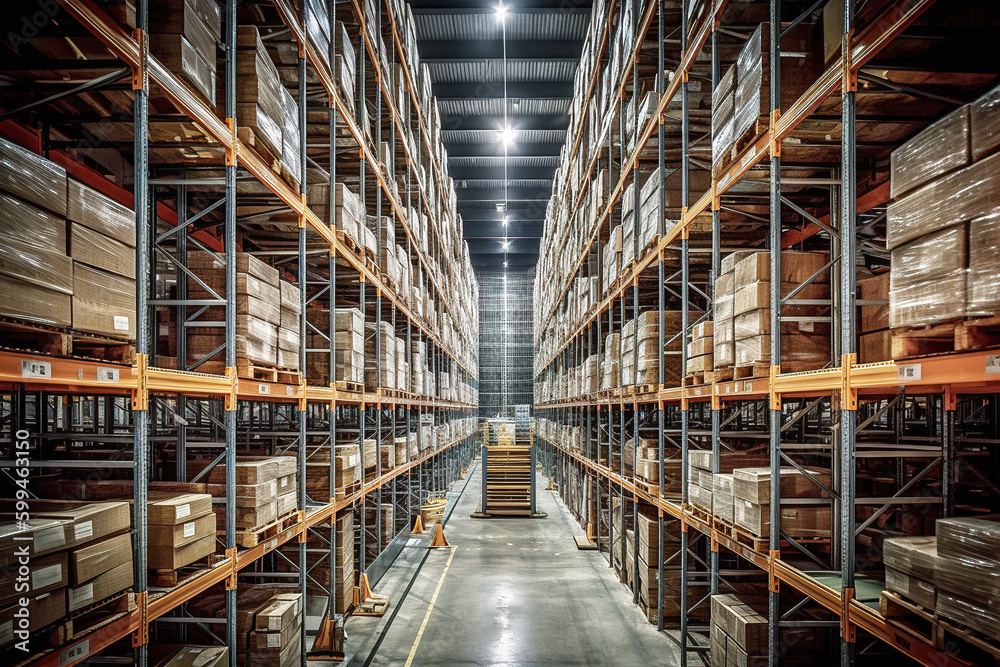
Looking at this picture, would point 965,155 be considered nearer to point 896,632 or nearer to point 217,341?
point 896,632

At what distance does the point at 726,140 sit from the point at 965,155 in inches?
119

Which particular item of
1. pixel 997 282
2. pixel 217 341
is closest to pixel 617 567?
pixel 217 341

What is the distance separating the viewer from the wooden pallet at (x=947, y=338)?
285 centimetres

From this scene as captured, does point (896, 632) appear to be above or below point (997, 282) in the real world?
below

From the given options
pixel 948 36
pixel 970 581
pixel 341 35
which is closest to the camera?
pixel 970 581

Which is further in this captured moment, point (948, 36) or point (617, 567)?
Result: point (617, 567)

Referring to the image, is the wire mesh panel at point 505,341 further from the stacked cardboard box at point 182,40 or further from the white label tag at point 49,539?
the white label tag at point 49,539

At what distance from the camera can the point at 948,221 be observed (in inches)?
117

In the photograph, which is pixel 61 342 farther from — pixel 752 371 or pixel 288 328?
pixel 752 371

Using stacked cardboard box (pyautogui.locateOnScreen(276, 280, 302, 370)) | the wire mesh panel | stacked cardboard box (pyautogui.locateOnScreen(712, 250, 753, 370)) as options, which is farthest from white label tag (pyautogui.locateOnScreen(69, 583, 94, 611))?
the wire mesh panel

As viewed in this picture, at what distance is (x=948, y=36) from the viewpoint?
3656 mm

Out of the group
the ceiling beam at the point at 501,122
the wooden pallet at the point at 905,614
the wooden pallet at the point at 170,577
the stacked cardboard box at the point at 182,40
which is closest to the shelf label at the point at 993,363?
the wooden pallet at the point at 905,614

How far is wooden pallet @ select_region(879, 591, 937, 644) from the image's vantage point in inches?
127

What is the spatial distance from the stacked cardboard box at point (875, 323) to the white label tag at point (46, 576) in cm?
515
